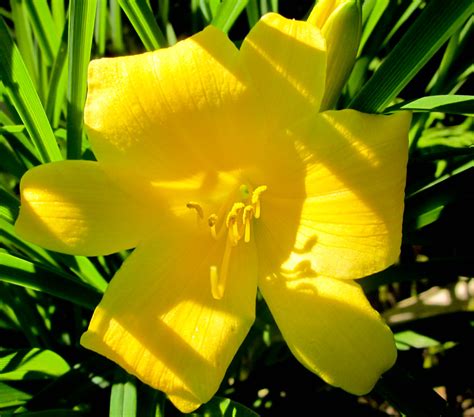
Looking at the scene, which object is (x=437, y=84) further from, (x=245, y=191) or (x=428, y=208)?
(x=245, y=191)

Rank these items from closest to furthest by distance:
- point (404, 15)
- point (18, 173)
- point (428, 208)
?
point (428, 208) < point (18, 173) < point (404, 15)

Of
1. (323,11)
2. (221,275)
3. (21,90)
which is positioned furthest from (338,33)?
(21,90)

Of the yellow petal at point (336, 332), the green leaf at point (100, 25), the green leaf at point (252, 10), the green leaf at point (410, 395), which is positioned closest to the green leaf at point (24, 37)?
the green leaf at point (100, 25)

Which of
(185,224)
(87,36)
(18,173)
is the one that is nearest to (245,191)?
(185,224)

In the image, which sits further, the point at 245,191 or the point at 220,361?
the point at 245,191

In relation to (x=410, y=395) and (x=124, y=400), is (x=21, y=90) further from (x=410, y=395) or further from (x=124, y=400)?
(x=410, y=395)

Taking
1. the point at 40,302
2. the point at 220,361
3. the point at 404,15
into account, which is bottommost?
the point at 40,302

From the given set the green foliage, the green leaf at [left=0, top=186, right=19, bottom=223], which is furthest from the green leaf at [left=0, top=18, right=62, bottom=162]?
the green leaf at [left=0, top=186, right=19, bottom=223]
